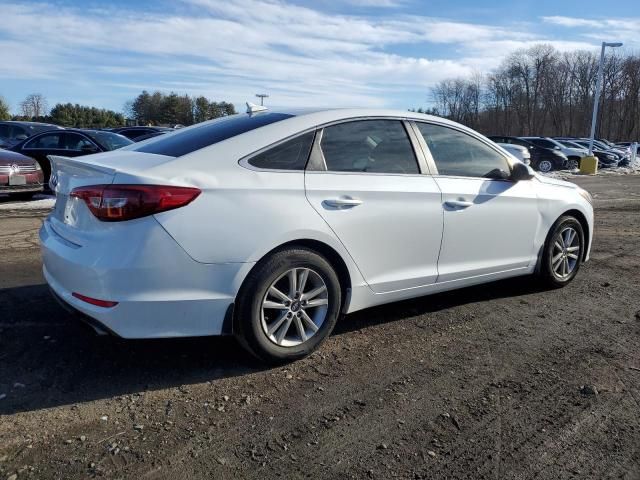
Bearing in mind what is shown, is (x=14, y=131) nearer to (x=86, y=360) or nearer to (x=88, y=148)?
(x=88, y=148)

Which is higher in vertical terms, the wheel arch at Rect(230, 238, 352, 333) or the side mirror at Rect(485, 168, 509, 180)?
the side mirror at Rect(485, 168, 509, 180)

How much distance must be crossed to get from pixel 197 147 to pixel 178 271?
0.85 metres

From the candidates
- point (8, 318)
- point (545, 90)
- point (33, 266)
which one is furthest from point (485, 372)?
point (545, 90)

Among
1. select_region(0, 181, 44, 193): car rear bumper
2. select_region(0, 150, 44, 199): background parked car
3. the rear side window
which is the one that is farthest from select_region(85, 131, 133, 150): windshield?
the rear side window

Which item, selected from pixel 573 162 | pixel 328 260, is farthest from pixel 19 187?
pixel 573 162

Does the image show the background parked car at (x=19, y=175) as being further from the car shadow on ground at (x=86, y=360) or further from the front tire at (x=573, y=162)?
the front tire at (x=573, y=162)

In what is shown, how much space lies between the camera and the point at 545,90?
92.7 meters

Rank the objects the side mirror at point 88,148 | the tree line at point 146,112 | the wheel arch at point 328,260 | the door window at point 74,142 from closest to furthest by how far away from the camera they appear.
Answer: the wheel arch at point 328,260, the side mirror at point 88,148, the door window at point 74,142, the tree line at point 146,112

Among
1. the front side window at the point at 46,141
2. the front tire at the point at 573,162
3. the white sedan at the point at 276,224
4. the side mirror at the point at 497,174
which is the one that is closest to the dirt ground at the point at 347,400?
the white sedan at the point at 276,224

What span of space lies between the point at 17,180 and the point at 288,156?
8.84 m

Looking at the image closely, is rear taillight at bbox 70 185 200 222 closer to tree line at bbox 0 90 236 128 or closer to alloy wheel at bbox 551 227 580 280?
alloy wheel at bbox 551 227 580 280

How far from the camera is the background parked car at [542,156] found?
25.1 metres

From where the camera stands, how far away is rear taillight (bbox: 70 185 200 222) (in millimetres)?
2984

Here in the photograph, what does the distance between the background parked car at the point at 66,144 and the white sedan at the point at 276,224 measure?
29.3ft
